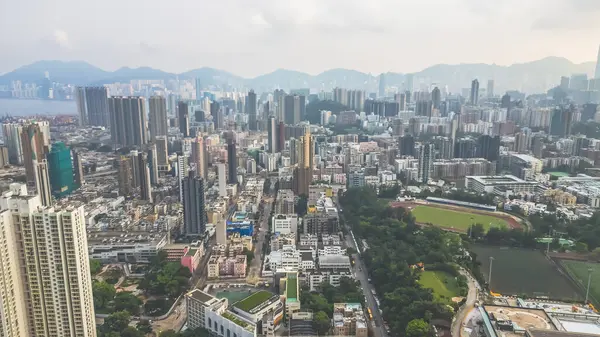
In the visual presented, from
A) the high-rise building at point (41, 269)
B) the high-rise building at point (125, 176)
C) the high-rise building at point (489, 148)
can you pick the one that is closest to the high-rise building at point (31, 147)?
the high-rise building at point (125, 176)

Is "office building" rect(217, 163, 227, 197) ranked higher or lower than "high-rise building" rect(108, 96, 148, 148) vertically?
lower

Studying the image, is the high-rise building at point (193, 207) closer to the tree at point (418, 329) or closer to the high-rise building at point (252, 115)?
the tree at point (418, 329)

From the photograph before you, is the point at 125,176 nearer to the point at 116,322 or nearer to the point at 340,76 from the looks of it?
the point at 116,322

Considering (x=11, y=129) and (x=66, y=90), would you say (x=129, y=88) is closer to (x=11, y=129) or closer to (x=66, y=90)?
(x=66, y=90)

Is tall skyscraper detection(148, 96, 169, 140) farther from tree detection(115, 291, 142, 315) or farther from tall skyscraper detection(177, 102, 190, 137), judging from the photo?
tree detection(115, 291, 142, 315)

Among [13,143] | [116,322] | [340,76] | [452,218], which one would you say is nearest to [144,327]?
[116,322]

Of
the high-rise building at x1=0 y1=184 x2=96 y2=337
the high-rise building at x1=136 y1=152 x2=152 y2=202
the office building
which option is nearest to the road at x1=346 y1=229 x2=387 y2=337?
the high-rise building at x1=0 y1=184 x2=96 y2=337
